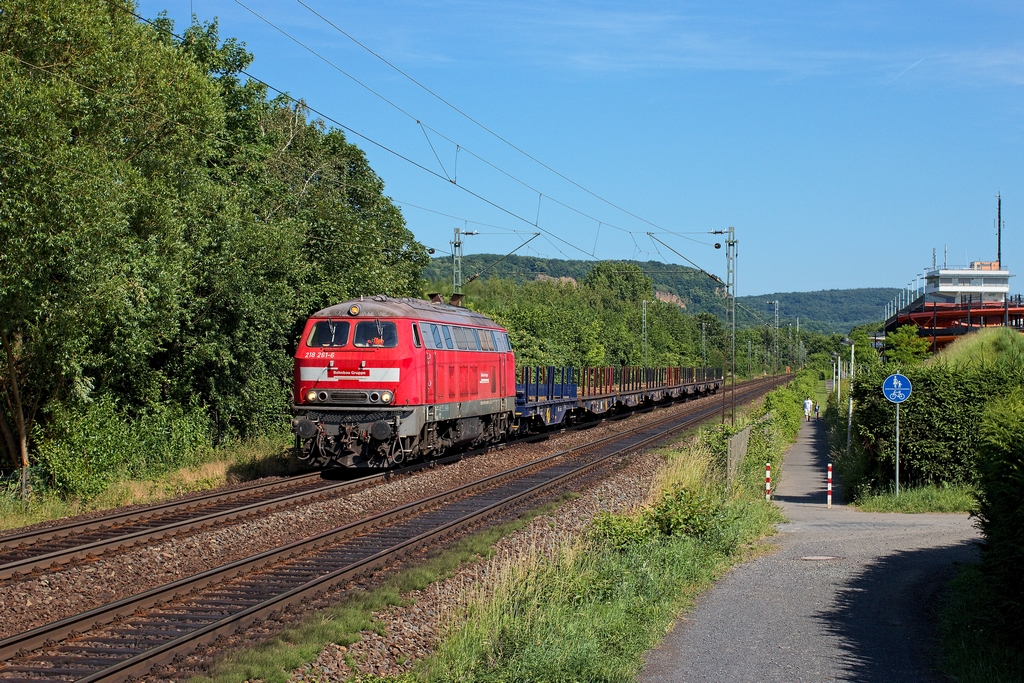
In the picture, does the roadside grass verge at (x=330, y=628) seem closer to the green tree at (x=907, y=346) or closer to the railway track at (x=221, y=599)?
the railway track at (x=221, y=599)

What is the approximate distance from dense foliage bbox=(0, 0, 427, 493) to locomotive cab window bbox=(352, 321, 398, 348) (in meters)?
3.89

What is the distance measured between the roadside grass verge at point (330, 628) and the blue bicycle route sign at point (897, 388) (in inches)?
364

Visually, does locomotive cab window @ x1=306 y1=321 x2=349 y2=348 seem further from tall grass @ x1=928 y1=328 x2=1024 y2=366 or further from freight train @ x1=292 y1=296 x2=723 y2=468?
tall grass @ x1=928 y1=328 x2=1024 y2=366

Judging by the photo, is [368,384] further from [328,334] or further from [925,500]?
[925,500]

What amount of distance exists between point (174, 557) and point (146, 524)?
222cm

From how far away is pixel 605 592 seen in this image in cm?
1087

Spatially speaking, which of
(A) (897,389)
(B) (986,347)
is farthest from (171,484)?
(B) (986,347)

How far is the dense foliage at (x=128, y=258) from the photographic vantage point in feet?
49.4

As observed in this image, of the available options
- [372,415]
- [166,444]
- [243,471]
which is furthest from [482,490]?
[166,444]

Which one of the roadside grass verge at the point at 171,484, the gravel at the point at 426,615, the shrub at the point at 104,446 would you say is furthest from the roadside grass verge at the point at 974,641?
the shrub at the point at 104,446

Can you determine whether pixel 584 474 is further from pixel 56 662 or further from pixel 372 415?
pixel 56 662

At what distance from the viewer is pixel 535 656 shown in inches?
317

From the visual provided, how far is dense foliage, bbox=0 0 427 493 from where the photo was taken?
15.1 metres

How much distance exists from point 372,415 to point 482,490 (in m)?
Result: 2.72
